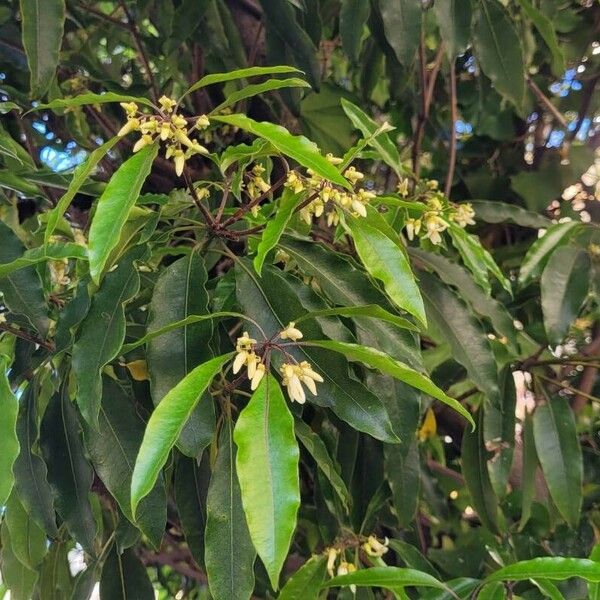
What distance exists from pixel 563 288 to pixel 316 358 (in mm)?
471

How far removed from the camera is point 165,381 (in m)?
0.58

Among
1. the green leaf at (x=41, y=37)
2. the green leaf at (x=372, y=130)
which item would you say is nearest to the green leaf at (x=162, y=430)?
the green leaf at (x=372, y=130)

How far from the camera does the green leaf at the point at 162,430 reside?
0.44 metres

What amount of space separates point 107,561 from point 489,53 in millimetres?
858

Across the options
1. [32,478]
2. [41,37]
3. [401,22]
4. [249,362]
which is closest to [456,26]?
[401,22]

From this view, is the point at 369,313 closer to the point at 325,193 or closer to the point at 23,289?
the point at 325,193

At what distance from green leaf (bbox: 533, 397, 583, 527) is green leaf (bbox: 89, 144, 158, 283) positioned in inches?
25.8

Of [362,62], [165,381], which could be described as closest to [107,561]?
[165,381]

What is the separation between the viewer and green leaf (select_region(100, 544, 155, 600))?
2.48 feet

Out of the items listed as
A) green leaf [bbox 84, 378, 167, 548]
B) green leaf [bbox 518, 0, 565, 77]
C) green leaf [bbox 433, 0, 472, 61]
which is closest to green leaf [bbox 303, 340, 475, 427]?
green leaf [bbox 84, 378, 167, 548]

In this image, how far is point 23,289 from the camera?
65 cm

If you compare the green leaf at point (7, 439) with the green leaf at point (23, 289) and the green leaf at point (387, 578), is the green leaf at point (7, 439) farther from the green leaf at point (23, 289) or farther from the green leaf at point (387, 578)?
the green leaf at point (387, 578)

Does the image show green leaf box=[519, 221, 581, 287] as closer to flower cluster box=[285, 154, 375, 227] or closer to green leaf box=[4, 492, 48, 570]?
flower cluster box=[285, 154, 375, 227]

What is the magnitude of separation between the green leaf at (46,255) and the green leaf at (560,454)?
0.65 m
